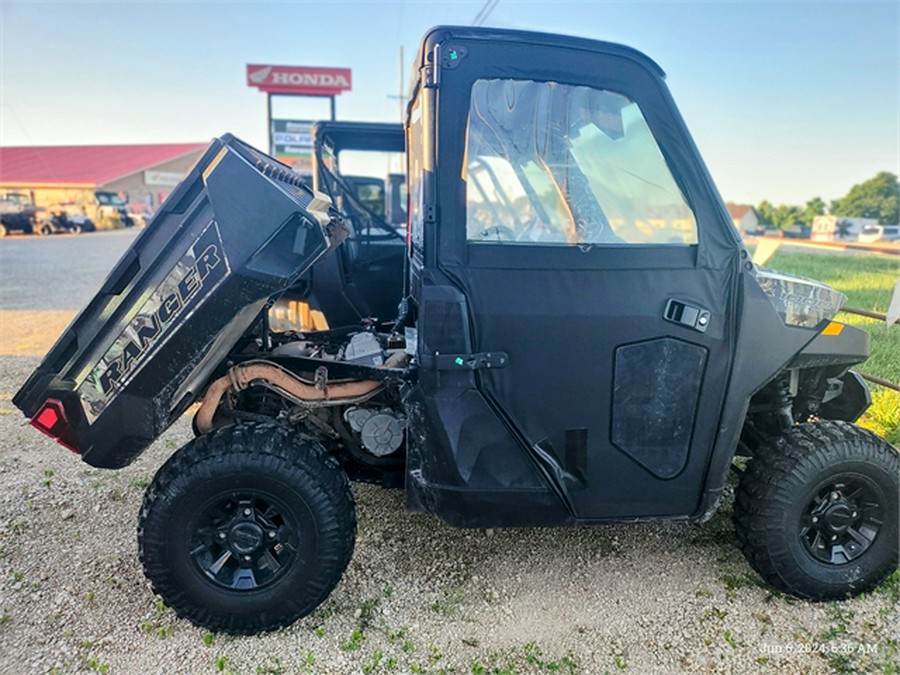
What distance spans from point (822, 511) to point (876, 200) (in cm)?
702

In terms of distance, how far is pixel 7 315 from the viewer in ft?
31.5

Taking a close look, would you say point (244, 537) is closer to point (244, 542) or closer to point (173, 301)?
point (244, 542)

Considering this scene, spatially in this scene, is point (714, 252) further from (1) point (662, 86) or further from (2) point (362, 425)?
(2) point (362, 425)

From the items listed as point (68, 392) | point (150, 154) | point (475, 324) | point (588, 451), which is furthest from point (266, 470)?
point (150, 154)

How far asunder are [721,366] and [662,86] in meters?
1.14

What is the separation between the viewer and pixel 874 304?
5.35 m

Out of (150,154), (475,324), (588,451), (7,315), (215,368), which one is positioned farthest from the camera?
(150,154)

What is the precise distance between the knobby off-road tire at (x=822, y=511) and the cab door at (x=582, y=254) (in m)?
0.46

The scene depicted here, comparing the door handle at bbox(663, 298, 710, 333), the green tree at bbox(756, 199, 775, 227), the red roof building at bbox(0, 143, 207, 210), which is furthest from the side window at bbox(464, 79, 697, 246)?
the red roof building at bbox(0, 143, 207, 210)

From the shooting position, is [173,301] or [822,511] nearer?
[173,301]

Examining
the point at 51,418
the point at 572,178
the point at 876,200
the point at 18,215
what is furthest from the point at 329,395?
the point at 18,215

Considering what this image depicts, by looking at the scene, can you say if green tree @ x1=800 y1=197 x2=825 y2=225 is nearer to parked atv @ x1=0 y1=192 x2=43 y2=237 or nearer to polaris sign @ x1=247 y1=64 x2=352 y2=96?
polaris sign @ x1=247 y1=64 x2=352 y2=96

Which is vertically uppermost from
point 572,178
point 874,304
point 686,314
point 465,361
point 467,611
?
point 572,178

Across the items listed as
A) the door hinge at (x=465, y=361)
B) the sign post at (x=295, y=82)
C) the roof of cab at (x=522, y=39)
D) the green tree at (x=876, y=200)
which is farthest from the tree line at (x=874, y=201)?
the sign post at (x=295, y=82)
